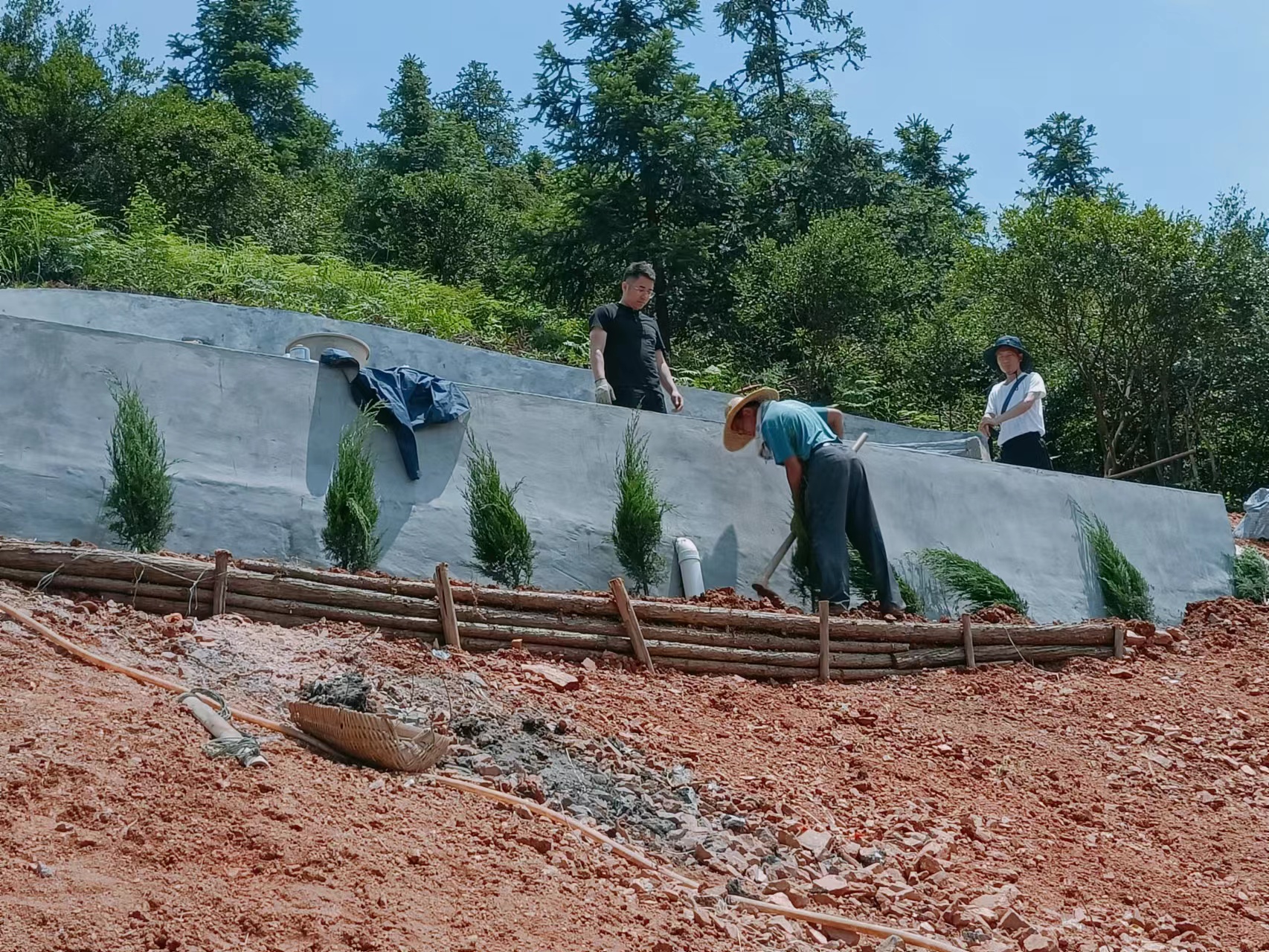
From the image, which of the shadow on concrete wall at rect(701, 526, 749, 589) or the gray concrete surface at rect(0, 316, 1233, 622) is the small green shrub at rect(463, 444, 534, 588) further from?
the shadow on concrete wall at rect(701, 526, 749, 589)

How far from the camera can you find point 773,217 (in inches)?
705

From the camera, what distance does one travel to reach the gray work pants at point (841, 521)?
7055 mm

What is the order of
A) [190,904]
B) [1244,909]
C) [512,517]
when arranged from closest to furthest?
1. [190,904]
2. [1244,909]
3. [512,517]

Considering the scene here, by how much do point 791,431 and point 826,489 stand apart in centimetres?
35

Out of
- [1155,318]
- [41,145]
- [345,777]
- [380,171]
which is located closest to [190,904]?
[345,777]

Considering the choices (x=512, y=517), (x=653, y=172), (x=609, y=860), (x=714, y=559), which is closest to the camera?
(x=609, y=860)

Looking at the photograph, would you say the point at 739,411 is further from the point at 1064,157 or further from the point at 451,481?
the point at 1064,157

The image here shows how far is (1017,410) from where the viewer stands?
27.8ft

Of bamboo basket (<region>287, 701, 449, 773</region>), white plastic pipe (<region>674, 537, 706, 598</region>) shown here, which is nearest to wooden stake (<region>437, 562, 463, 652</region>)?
bamboo basket (<region>287, 701, 449, 773</region>)

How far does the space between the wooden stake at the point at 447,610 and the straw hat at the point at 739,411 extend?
2296 mm

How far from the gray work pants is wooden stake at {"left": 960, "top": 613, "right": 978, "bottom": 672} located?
1.63 ft

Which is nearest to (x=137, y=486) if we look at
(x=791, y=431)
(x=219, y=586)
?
(x=219, y=586)

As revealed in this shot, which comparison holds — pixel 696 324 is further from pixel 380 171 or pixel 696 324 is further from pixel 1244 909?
pixel 1244 909

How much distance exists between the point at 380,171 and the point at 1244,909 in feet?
64.6
